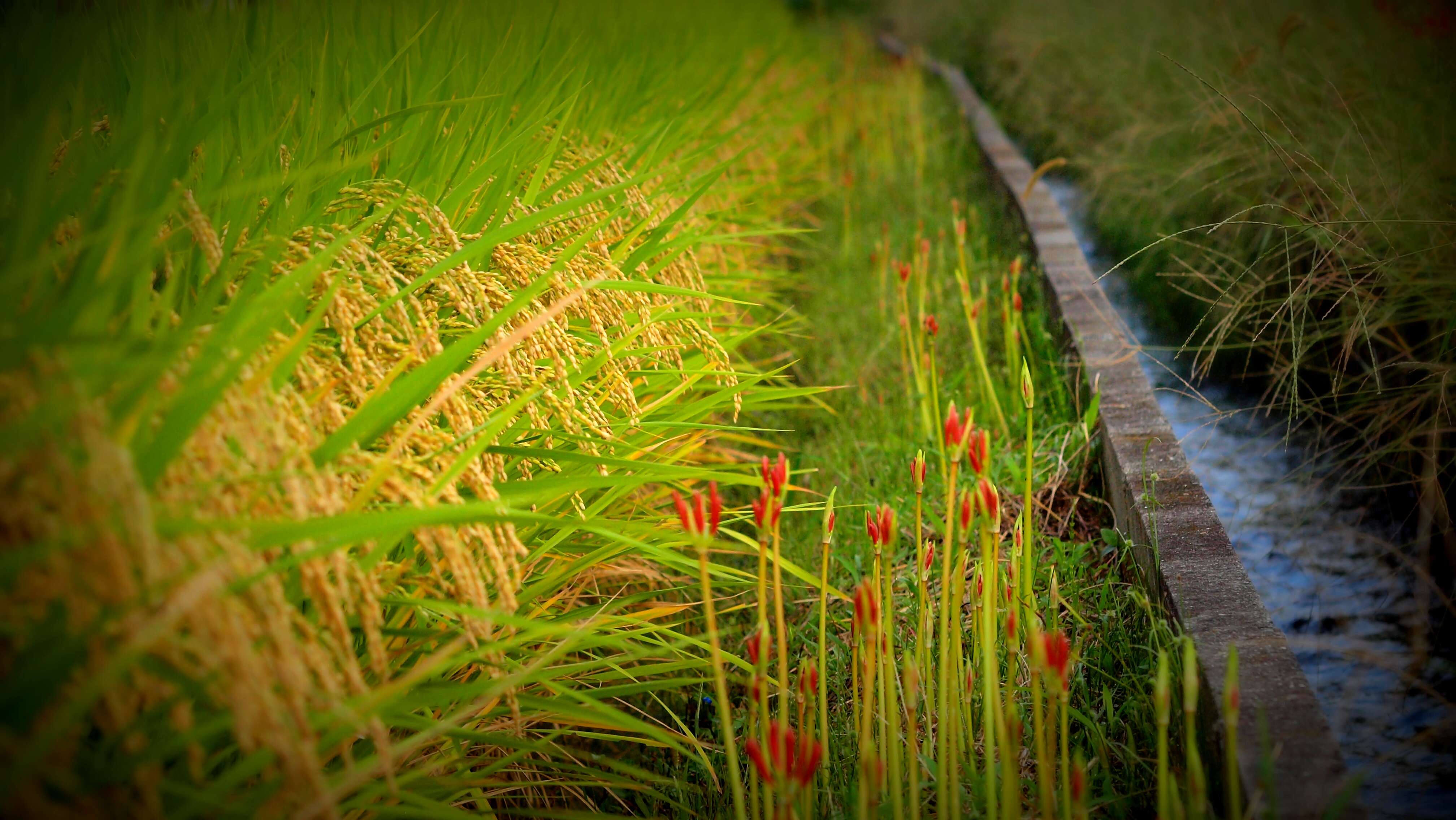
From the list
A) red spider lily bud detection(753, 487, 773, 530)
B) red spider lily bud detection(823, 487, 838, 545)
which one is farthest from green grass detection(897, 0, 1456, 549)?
red spider lily bud detection(753, 487, 773, 530)

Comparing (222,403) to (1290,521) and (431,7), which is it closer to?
(431,7)

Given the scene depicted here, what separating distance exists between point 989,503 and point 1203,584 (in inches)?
25.6

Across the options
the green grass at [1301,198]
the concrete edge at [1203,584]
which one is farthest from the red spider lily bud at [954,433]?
the green grass at [1301,198]

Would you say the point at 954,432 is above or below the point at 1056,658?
above

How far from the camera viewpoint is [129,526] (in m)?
0.74

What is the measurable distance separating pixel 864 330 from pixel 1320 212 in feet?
4.81

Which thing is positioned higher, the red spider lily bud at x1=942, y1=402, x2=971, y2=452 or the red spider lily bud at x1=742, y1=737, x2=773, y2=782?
the red spider lily bud at x1=942, y1=402, x2=971, y2=452

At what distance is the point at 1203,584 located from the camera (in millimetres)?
1485

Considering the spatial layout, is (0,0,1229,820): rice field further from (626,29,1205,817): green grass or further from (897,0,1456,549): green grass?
(897,0,1456,549): green grass

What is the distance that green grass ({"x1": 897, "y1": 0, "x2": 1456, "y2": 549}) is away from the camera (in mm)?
1997

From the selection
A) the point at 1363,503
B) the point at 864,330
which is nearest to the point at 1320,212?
the point at 1363,503

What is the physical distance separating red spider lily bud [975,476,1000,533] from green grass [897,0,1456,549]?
29.9 inches

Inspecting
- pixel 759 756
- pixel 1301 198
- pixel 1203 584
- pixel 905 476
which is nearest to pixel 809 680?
pixel 759 756

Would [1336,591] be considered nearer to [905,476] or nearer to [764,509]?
[905,476]
